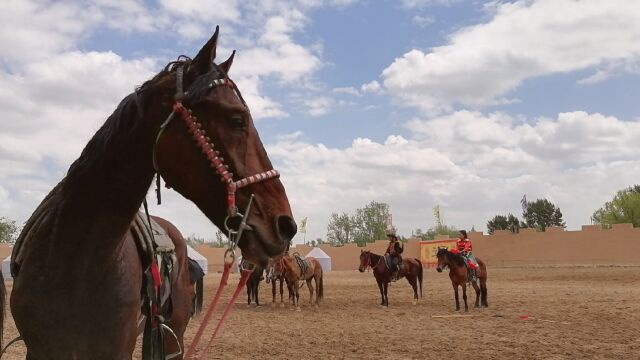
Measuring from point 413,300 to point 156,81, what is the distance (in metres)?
18.3

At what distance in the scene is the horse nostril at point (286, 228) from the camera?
205 centimetres

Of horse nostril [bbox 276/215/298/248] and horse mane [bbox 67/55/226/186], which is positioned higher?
horse mane [bbox 67/55/226/186]

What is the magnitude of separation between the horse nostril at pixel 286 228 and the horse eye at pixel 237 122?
417 millimetres

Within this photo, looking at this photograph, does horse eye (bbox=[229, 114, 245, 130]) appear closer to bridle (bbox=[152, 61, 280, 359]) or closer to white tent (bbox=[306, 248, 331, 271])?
bridle (bbox=[152, 61, 280, 359])

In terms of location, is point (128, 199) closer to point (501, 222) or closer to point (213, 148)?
point (213, 148)

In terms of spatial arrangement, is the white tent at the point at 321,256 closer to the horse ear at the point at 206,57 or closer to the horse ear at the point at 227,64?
the horse ear at the point at 227,64

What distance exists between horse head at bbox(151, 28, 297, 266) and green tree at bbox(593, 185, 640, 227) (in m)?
71.3

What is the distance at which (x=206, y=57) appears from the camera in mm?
2258

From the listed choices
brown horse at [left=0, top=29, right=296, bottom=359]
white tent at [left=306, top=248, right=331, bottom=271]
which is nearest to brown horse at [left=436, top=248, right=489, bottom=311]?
brown horse at [left=0, top=29, right=296, bottom=359]

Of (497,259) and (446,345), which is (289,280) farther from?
(497,259)

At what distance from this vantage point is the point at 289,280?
62.2ft

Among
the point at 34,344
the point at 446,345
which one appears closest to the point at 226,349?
the point at 446,345

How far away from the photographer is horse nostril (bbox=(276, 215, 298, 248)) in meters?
2.05

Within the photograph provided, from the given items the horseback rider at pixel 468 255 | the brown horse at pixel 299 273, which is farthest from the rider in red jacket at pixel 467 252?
the brown horse at pixel 299 273
